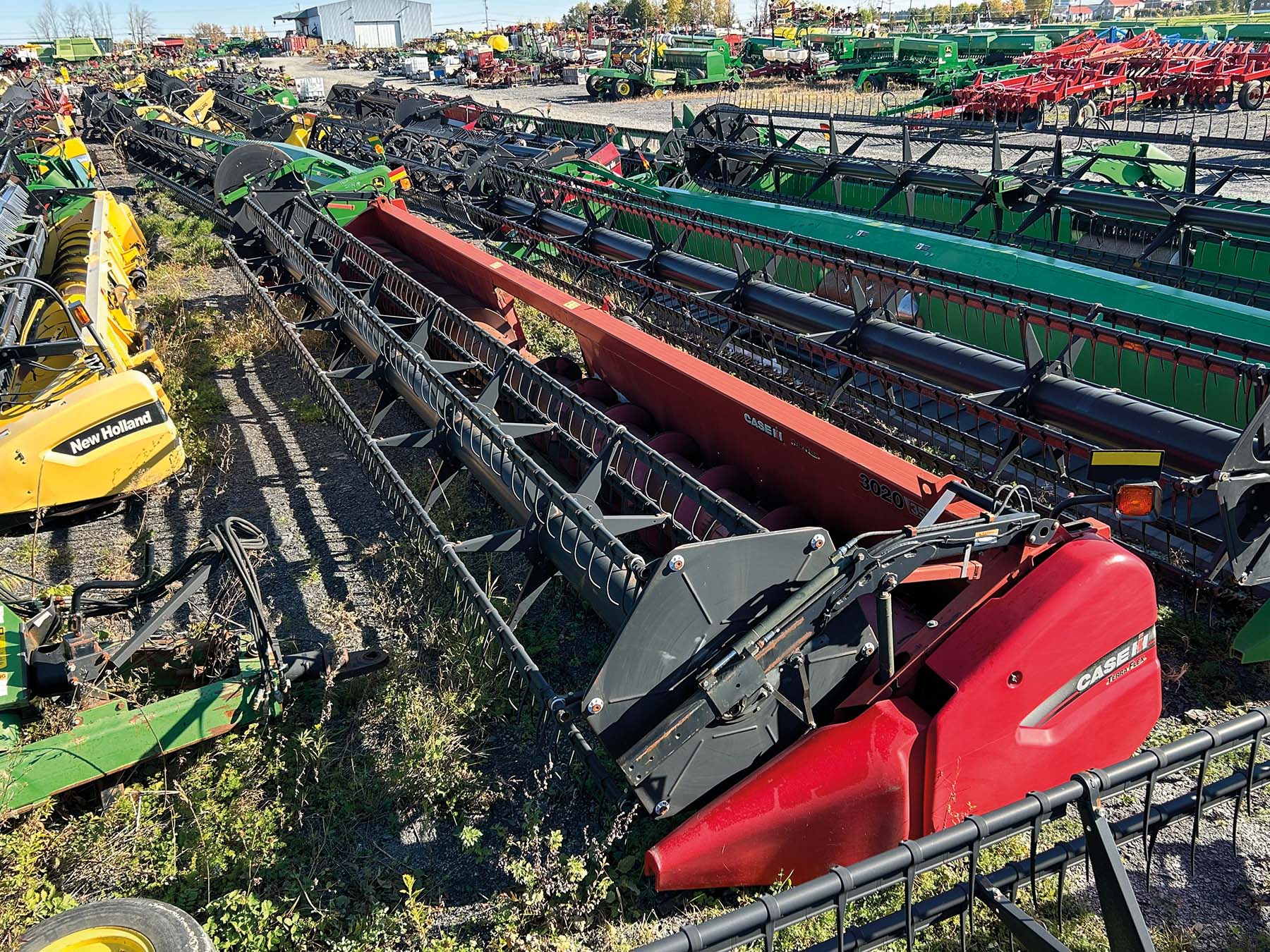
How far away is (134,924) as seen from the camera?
115 inches

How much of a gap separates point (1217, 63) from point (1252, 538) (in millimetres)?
22126

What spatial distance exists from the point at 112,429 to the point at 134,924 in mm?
3428

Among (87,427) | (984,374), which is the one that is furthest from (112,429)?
(984,374)

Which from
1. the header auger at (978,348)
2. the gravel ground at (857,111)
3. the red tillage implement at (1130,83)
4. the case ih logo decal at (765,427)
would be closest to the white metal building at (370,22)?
the gravel ground at (857,111)

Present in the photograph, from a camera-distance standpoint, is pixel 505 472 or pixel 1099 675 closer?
pixel 1099 675

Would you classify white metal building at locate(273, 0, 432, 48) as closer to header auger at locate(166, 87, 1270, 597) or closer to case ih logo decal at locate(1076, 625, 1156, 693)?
header auger at locate(166, 87, 1270, 597)

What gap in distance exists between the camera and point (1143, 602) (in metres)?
3.33

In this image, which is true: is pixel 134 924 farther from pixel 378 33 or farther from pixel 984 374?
pixel 378 33

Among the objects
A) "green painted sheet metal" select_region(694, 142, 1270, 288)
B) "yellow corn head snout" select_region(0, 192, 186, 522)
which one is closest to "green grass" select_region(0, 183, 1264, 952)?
"yellow corn head snout" select_region(0, 192, 186, 522)

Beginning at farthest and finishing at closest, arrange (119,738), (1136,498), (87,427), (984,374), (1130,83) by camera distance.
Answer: (1130,83) → (984,374) → (87,427) → (119,738) → (1136,498)

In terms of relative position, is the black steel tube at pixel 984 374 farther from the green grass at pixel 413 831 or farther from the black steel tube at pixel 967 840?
the black steel tube at pixel 967 840

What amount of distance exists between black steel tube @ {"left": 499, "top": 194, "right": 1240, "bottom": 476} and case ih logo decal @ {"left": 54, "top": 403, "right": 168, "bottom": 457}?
440 cm

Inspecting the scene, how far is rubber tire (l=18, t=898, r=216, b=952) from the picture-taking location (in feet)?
9.39

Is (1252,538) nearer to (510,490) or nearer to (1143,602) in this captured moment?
(1143,602)
